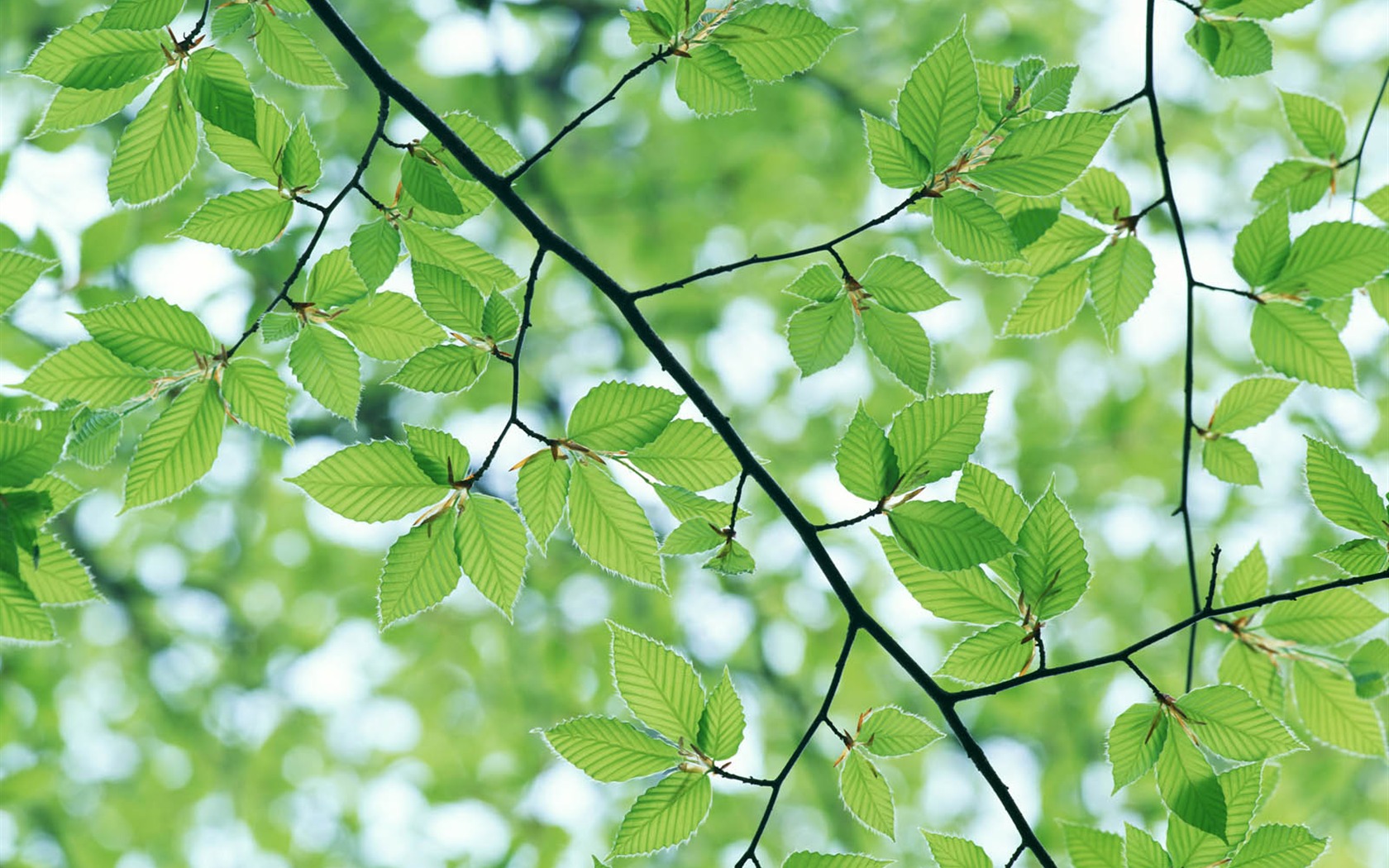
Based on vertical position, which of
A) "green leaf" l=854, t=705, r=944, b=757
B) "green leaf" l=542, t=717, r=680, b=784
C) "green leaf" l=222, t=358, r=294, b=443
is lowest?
"green leaf" l=222, t=358, r=294, b=443

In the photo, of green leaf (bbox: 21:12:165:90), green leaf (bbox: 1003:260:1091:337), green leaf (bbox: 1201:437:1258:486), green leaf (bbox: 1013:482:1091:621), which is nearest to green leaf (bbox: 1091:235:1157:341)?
green leaf (bbox: 1003:260:1091:337)

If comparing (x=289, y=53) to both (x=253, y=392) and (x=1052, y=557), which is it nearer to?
(x=253, y=392)

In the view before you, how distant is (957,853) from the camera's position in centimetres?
112

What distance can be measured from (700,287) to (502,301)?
12.5 feet

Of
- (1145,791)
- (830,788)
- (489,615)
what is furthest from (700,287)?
(1145,791)

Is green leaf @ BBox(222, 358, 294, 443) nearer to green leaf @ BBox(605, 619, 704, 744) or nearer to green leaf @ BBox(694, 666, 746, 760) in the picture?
green leaf @ BBox(605, 619, 704, 744)

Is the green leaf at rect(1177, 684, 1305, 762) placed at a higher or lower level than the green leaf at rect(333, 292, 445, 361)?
higher

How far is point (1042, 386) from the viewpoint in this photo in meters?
5.59

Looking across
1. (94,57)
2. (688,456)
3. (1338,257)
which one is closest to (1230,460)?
(1338,257)

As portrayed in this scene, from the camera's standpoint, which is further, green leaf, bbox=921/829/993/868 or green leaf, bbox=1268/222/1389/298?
green leaf, bbox=1268/222/1389/298

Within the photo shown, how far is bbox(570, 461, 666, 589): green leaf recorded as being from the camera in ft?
3.84

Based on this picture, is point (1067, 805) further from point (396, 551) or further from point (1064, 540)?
point (396, 551)

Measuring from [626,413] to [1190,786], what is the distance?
2.62ft

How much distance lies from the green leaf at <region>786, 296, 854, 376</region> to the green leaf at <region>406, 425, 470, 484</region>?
0.46 m
